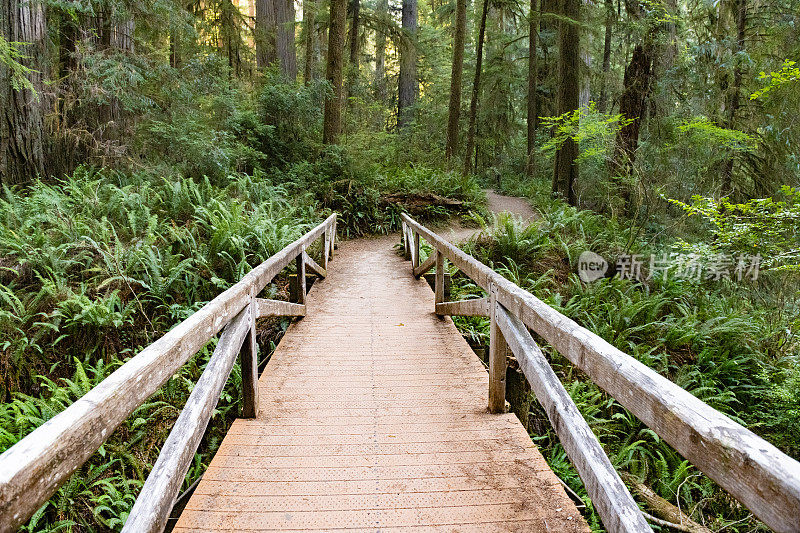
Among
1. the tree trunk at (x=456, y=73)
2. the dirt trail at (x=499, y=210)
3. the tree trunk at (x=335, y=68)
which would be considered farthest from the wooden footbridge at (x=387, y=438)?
the tree trunk at (x=456, y=73)

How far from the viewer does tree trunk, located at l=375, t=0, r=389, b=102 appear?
51.9ft

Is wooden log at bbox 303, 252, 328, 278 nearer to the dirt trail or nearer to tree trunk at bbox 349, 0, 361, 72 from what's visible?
the dirt trail

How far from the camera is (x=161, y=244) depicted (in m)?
6.52

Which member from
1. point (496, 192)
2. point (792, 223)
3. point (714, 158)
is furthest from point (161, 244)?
point (496, 192)

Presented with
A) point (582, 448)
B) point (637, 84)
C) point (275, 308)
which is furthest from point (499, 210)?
point (582, 448)

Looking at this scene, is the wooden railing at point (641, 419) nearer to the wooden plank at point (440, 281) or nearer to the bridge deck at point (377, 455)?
the bridge deck at point (377, 455)

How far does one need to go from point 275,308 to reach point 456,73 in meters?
13.1

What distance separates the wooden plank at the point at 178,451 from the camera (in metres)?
1.54

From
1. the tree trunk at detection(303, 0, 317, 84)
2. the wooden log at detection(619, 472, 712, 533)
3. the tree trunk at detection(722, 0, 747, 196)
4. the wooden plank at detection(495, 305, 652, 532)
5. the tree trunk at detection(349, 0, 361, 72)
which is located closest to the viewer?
the wooden plank at detection(495, 305, 652, 532)

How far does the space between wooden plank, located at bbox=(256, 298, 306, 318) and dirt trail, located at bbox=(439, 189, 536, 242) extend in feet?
18.5

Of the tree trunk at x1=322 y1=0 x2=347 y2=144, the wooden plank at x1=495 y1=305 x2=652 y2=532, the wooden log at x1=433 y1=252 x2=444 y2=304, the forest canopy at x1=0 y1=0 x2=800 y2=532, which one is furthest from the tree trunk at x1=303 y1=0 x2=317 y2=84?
the wooden plank at x1=495 y1=305 x2=652 y2=532

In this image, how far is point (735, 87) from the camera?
10336mm

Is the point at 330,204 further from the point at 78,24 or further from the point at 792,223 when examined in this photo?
the point at 792,223

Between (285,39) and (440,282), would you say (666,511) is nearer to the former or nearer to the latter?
(440,282)
